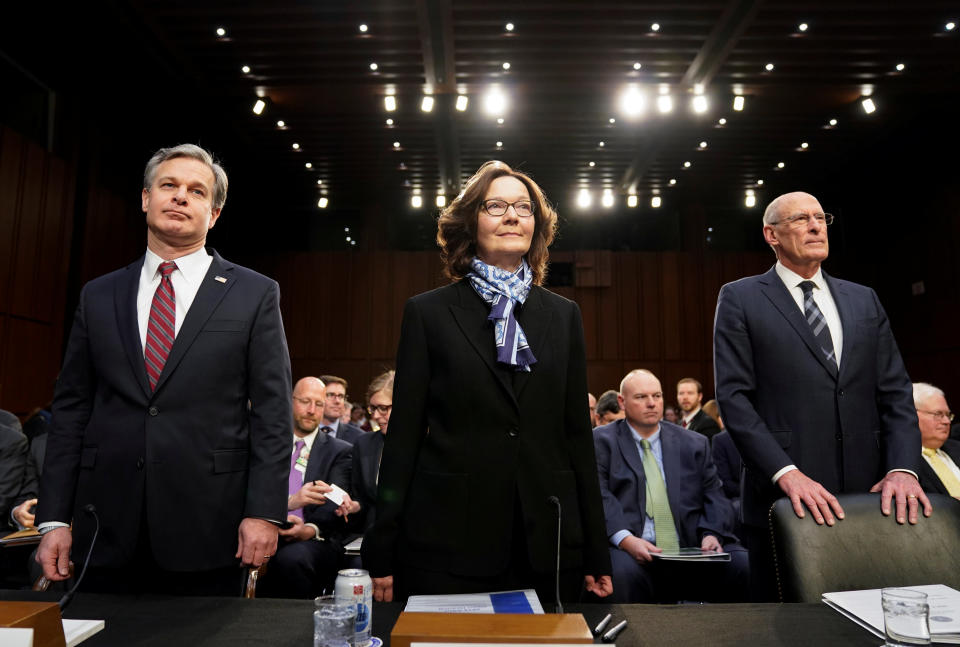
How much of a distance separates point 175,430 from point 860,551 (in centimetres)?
153

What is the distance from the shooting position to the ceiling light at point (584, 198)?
36.9 feet

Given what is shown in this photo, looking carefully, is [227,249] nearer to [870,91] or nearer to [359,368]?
[359,368]

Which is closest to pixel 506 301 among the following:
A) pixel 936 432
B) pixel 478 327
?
pixel 478 327

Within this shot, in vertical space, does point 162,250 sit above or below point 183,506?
above

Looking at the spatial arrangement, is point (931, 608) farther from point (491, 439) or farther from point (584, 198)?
point (584, 198)

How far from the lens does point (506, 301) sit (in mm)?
1477

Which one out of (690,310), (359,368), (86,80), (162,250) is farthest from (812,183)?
(162,250)

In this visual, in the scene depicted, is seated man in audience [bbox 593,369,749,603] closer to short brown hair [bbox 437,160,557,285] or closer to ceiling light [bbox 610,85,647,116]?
short brown hair [bbox 437,160,557,285]

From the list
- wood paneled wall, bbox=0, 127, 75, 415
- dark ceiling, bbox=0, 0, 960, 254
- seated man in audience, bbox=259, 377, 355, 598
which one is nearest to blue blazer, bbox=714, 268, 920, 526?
seated man in audience, bbox=259, 377, 355, 598

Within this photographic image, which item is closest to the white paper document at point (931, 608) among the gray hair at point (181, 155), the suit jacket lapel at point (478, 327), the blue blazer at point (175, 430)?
the suit jacket lapel at point (478, 327)

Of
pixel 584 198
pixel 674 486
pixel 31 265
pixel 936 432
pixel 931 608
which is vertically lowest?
pixel 674 486

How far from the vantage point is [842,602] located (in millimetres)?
1171

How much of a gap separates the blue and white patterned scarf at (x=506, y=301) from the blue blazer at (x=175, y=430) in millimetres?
548

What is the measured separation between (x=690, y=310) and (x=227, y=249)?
8.41 meters
